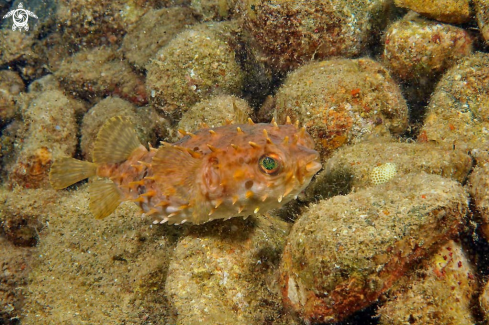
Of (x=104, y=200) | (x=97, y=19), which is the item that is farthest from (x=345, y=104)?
(x=97, y=19)

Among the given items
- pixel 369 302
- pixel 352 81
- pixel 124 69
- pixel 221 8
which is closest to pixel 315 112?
pixel 352 81

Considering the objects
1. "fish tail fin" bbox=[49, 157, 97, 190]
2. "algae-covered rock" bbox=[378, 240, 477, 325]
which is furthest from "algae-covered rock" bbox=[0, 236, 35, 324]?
"algae-covered rock" bbox=[378, 240, 477, 325]

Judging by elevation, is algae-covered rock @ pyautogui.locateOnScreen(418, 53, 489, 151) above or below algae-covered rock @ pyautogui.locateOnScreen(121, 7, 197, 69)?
below

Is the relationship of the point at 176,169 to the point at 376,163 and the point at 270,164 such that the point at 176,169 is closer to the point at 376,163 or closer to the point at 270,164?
the point at 270,164

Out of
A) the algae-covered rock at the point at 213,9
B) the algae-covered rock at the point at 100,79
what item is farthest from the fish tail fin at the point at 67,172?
the algae-covered rock at the point at 213,9

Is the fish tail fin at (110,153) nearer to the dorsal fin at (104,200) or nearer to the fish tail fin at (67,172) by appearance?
the dorsal fin at (104,200)

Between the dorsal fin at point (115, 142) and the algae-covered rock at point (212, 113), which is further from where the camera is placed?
the algae-covered rock at point (212, 113)

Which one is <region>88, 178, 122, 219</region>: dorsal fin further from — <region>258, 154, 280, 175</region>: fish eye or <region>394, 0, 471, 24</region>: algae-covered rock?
<region>394, 0, 471, 24</region>: algae-covered rock
